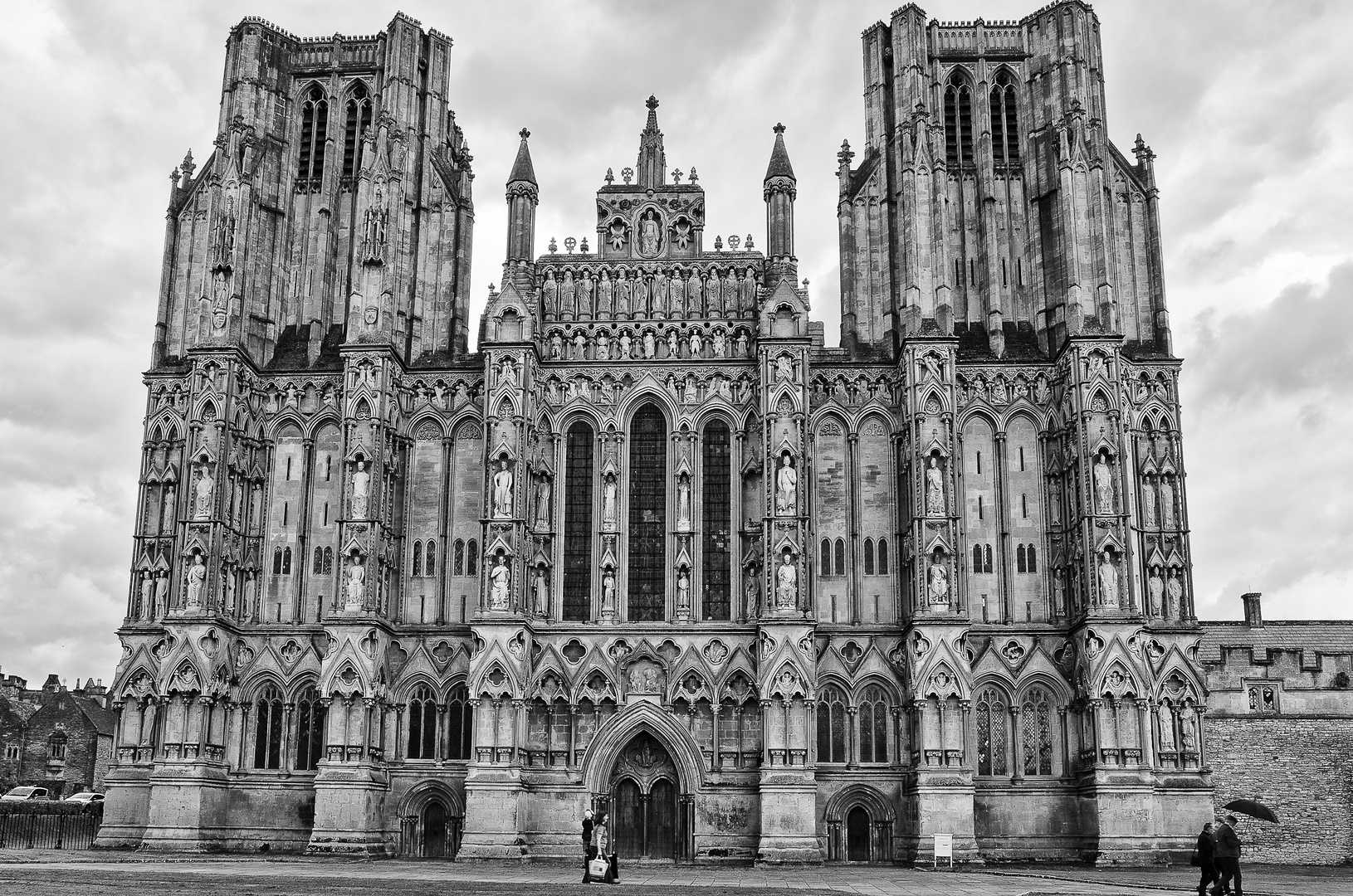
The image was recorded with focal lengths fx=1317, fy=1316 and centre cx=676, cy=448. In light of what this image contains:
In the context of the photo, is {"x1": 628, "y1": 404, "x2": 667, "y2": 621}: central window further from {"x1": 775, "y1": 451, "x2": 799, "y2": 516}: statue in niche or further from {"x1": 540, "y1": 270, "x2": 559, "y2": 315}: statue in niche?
{"x1": 540, "y1": 270, "x2": 559, "y2": 315}: statue in niche

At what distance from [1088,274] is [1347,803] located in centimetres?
2643

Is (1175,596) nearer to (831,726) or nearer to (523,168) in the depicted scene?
(831,726)

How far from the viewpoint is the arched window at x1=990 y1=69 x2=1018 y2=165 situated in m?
50.6

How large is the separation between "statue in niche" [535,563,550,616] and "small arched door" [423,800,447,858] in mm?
7179

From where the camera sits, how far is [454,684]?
44.9 meters

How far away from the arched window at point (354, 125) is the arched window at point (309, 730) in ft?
66.9

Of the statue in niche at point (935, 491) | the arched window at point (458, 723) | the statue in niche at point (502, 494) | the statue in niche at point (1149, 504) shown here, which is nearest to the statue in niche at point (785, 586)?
the statue in niche at point (935, 491)

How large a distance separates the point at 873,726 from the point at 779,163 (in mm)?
20888

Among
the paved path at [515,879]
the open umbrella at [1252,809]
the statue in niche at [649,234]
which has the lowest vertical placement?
the paved path at [515,879]

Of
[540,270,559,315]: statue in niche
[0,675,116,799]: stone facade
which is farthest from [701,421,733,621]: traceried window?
[0,675,116,799]: stone facade

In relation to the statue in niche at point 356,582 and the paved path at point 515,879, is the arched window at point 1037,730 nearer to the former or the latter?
the paved path at point 515,879

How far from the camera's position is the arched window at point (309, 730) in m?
44.8

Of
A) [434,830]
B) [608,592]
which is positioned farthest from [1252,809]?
[434,830]

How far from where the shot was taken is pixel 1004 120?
167 ft
